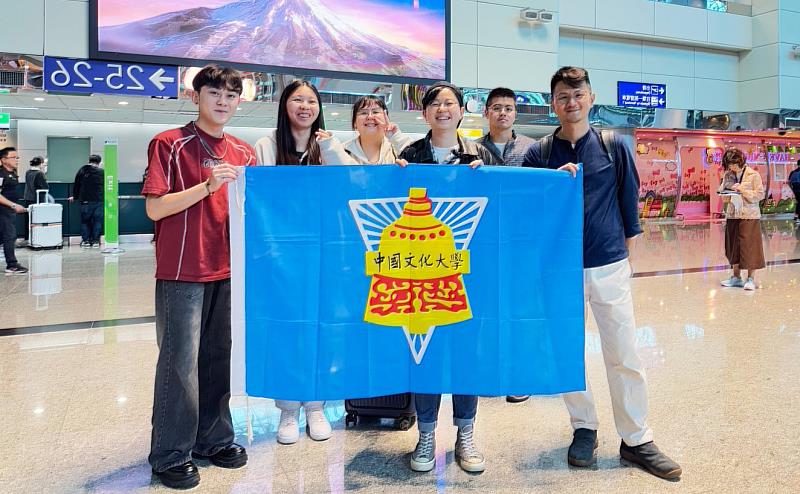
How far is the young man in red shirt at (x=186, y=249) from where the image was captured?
2.05 meters

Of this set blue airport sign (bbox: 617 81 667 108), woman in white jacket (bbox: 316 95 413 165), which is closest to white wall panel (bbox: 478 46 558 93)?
blue airport sign (bbox: 617 81 667 108)

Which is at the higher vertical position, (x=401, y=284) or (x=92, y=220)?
(x=92, y=220)

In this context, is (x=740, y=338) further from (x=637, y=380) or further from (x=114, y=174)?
(x=114, y=174)

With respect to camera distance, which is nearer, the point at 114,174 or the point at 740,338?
the point at 740,338

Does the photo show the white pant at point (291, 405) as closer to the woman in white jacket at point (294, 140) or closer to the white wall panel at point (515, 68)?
the woman in white jacket at point (294, 140)

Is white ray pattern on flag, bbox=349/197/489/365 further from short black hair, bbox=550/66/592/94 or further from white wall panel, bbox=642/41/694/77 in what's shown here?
white wall panel, bbox=642/41/694/77

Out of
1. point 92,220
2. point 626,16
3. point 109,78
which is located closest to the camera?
point 109,78

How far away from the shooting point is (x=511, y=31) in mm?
11055

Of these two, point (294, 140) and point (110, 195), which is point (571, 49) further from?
point (294, 140)

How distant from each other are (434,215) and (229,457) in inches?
48.5

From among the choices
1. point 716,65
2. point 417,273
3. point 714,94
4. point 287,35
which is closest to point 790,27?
point 716,65

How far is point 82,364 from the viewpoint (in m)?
3.59

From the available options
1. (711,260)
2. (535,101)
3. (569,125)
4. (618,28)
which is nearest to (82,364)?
(569,125)

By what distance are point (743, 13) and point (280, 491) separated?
19.5m
